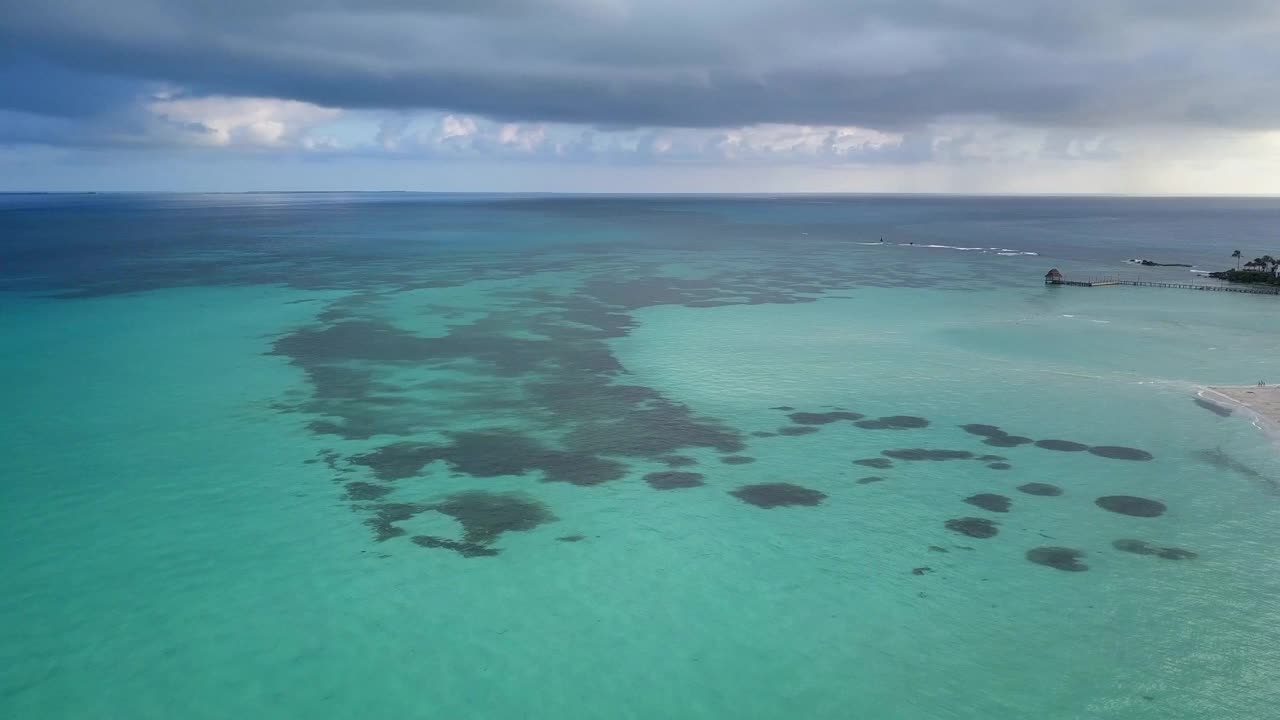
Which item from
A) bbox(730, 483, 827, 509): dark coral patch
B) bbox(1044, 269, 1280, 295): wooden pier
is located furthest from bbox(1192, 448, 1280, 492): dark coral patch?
bbox(1044, 269, 1280, 295): wooden pier

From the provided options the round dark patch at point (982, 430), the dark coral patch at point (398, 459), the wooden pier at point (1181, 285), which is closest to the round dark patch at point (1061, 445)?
the round dark patch at point (982, 430)

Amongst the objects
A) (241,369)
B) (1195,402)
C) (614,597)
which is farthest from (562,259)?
(614,597)

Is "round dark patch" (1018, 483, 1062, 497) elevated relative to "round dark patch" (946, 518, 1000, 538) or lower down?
elevated

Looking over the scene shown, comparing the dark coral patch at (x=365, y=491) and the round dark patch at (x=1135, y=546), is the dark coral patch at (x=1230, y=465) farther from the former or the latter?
the dark coral patch at (x=365, y=491)

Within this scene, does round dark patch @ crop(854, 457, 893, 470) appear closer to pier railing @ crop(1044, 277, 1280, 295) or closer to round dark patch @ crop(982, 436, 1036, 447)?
round dark patch @ crop(982, 436, 1036, 447)

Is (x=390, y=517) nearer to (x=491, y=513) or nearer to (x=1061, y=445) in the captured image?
(x=491, y=513)

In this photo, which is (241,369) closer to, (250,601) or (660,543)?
(250,601)

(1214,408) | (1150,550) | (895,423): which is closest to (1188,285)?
(1214,408)
